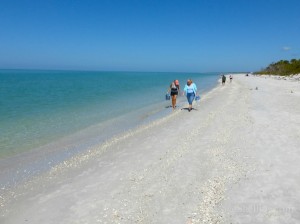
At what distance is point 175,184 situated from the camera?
7.37 meters

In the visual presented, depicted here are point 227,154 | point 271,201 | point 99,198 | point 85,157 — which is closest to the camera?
point 271,201

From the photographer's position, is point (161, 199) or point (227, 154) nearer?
point (161, 199)

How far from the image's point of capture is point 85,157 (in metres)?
10.6

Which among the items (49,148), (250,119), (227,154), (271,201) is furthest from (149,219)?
(250,119)

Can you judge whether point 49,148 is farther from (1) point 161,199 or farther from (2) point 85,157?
(1) point 161,199

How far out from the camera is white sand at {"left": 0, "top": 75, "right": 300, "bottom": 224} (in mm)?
A: 5953

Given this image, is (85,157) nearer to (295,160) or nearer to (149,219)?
(149,219)

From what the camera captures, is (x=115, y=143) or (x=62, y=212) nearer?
(x=62, y=212)

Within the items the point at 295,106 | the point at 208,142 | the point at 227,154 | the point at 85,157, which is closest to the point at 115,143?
the point at 85,157

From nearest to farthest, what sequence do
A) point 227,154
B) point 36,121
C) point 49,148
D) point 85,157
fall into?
point 227,154, point 85,157, point 49,148, point 36,121

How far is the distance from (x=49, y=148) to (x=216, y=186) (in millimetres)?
7666

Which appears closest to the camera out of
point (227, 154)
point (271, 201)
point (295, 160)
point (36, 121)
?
point (271, 201)

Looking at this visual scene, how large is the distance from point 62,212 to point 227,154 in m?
5.27

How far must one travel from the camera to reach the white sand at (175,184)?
5953 millimetres
